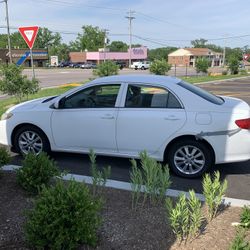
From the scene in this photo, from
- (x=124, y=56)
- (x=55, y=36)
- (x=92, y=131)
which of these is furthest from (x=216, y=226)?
(x=55, y=36)

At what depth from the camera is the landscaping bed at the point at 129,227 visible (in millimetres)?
3336

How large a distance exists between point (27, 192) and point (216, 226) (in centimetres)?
223

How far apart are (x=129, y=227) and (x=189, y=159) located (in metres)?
2.09

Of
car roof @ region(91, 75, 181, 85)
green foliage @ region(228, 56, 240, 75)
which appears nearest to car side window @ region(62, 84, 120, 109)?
car roof @ region(91, 75, 181, 85)

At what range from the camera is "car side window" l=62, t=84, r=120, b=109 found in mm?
5715

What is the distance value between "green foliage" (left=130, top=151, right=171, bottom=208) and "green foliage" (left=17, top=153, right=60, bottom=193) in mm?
1008

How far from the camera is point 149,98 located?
557 centimetres

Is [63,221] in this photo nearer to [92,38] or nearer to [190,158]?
[190,158]

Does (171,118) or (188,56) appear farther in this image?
(188,56)

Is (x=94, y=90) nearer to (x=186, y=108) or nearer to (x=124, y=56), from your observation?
(x=186, y=108)

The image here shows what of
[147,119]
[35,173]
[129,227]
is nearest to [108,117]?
[147,119]

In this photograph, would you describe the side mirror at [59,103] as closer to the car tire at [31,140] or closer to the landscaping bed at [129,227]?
the car tire at [31,140]

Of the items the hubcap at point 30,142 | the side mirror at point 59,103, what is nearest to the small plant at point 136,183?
the side mirror at point 59,103

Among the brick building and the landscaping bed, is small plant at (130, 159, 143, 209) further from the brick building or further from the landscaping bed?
the brick building
